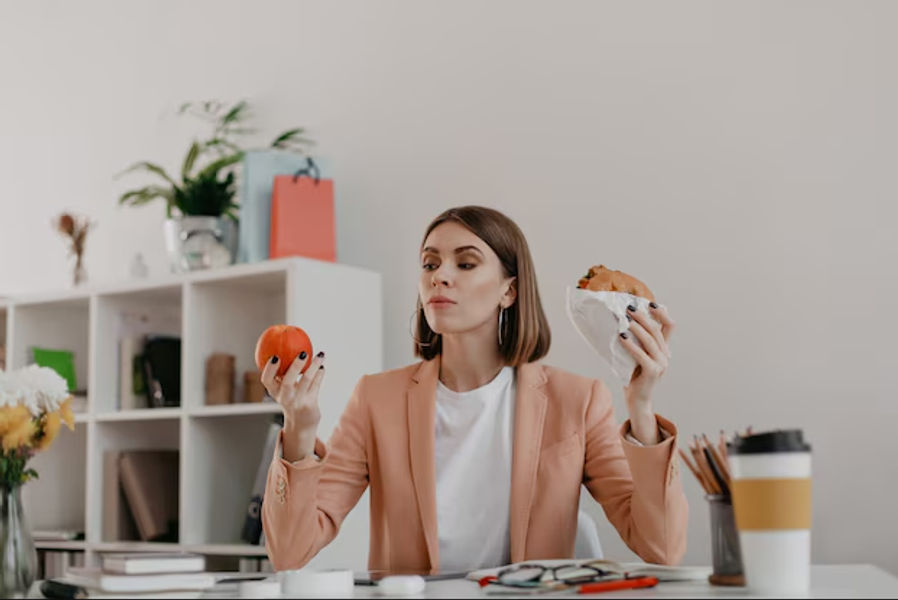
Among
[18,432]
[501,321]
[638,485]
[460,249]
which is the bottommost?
[638,485]

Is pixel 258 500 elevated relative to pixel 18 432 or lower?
lower

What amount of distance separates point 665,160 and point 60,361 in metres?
2.32

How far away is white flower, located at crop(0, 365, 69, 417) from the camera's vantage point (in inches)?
65.7

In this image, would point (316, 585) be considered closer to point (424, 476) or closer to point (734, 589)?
point (734, 589)

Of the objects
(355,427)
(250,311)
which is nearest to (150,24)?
(250,311)

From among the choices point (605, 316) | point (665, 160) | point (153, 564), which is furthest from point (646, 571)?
point (665, 160)

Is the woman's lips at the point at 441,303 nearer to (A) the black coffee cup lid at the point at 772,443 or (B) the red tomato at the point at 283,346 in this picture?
(B) the red tomato at the point at 283,346

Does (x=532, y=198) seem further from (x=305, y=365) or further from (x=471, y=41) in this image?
(x=305, y=365)

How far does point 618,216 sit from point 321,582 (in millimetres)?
1793

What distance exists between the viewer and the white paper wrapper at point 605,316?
71.3 inches

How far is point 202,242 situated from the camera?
11.6ft

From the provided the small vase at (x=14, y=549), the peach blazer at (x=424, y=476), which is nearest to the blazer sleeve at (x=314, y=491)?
the peach blazer at (x=424, y=476)

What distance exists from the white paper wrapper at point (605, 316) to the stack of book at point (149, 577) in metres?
0.70

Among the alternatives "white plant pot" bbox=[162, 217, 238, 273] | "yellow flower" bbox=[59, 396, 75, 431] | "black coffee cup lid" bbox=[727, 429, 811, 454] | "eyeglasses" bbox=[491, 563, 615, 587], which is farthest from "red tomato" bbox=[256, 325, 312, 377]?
"white plant pot" bbox=[162, 217, 238, 273]
